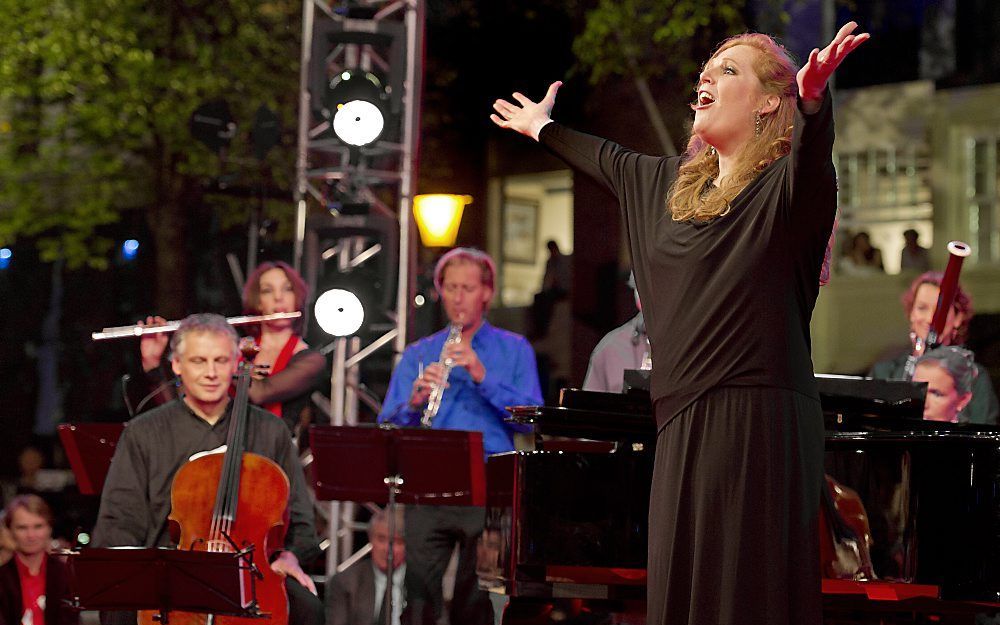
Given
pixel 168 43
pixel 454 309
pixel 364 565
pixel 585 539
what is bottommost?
pixel 364 565

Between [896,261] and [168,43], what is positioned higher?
[168,43]

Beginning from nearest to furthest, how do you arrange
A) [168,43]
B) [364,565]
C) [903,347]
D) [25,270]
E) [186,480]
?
[186,480] < [364,565] < [903,347] < [168,43] < [25,270]

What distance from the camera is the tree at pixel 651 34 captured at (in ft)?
44.4

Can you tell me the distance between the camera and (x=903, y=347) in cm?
1478

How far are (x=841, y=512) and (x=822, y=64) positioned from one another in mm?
2172

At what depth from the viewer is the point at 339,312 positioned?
294 inches

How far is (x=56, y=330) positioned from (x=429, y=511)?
1415 cm

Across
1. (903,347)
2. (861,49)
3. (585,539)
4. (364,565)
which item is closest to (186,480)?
(585,539)

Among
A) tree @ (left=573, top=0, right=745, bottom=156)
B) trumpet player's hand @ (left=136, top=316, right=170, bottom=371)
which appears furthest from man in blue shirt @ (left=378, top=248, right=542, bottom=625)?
tree @ (left=573, top=0, right=745, bottom=156)

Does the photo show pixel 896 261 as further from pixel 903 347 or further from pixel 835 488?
pixel 835 488

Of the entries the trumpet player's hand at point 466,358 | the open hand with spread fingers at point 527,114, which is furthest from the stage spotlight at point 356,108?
the open hand with spread fingers at point 527,114

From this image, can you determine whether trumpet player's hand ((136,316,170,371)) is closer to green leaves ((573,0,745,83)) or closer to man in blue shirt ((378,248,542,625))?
man in blue shirt ((378,248,542,625))

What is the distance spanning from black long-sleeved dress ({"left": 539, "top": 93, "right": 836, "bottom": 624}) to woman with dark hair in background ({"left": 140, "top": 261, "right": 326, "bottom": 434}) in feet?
12.3

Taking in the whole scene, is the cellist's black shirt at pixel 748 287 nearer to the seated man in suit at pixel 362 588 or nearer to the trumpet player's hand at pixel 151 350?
the trumpet player's hand at pixel 151 350
